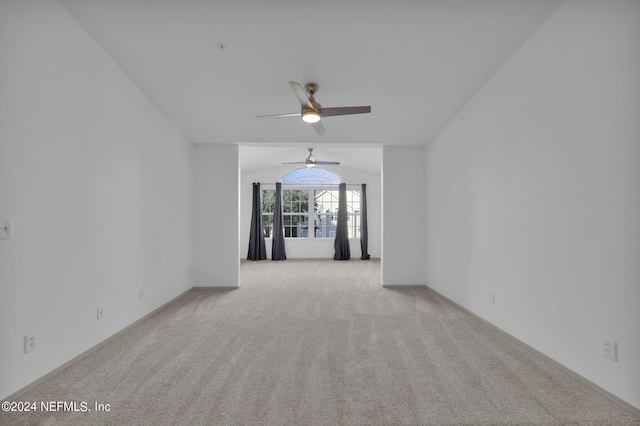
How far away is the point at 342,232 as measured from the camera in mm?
8609

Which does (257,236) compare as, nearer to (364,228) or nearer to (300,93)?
(364,228)

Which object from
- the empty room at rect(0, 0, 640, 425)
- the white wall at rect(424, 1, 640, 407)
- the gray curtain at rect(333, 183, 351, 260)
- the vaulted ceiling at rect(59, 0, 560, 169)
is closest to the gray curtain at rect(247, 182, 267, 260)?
the gray curtain at rect(333, 183, 351, 260)

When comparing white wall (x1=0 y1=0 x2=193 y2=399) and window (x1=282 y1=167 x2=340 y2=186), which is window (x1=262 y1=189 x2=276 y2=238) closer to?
window (x1=282 y1=167 x2=340 y2=186)

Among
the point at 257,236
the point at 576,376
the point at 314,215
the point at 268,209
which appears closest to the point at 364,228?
the point at 314,215

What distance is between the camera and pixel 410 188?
16.7ft

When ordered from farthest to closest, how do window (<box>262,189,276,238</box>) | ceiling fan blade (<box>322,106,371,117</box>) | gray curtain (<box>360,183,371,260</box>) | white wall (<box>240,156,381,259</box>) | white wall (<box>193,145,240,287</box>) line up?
window (<box>262,189,276,238</box>)
white wall (<box>240,156,381,259</box>)
gray curtain (<box>360,183,371,260</box>)
white wall (<box>193,145,240,287</box>)
ceiling fan blade (<box>322,106,371,117</box>)

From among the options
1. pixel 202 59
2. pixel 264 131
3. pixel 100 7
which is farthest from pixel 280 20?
pixel 264 131

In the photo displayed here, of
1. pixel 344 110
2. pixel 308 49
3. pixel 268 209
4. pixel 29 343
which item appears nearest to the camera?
pixel 29 343

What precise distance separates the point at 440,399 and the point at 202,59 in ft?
10.4

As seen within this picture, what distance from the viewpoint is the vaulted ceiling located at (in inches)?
86.0

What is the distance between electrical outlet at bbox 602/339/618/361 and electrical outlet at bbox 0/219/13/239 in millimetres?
3611

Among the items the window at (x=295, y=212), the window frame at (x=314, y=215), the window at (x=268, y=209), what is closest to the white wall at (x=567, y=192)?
the window frame at (x=314, y=215)

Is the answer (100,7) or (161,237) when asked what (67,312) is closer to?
(161,237)

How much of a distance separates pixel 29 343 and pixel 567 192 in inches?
146
